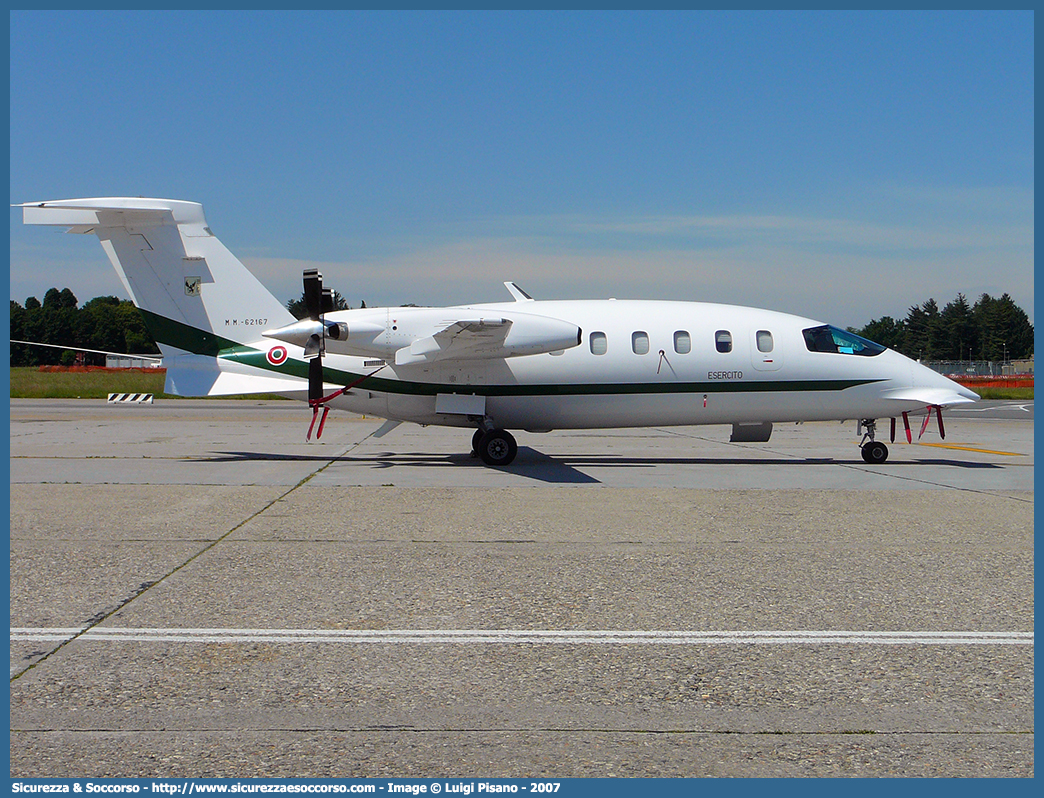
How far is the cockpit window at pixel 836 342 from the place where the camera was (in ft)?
61.9

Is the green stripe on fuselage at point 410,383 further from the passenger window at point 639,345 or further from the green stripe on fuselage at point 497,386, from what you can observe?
the passenger window at point 639,345

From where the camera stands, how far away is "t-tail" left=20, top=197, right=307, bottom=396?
1800 centimetres

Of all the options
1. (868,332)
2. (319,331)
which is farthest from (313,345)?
(868,332)

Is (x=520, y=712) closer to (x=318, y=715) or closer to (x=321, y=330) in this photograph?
(x=318, y=715)

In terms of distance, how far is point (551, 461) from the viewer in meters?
19.1

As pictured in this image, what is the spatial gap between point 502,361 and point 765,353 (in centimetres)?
516

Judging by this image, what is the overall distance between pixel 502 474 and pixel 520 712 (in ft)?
38.8

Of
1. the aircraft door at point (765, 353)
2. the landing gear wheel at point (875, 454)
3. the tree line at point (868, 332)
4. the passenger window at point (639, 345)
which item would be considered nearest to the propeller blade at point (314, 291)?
the passenger window at point (639, 345)

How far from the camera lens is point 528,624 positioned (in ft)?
21.8

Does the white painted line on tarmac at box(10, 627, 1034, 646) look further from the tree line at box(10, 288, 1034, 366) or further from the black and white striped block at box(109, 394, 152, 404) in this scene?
the tree line at box(10, 288, 1034, 366)

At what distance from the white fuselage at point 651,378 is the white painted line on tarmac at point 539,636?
39.0ft

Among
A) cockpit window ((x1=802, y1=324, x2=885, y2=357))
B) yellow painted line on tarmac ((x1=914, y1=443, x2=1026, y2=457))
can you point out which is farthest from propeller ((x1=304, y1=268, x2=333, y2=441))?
yellow painted line on tarmac ((x1=914, y1=443, x2=1026, y2=457))

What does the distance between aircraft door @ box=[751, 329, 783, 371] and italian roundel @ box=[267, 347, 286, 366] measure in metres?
9.10


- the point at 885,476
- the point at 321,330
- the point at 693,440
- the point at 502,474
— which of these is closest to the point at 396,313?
the point at 321,330
